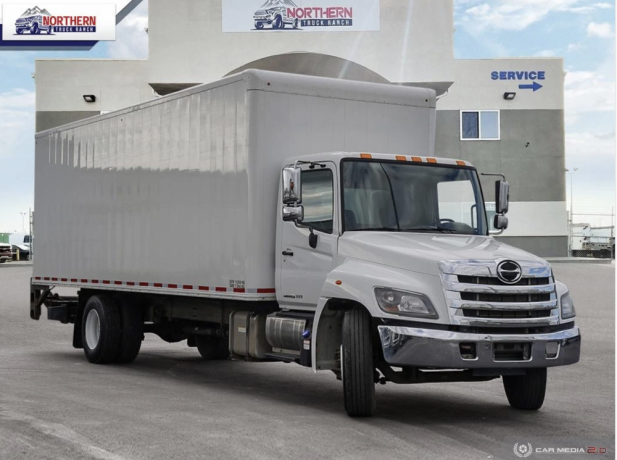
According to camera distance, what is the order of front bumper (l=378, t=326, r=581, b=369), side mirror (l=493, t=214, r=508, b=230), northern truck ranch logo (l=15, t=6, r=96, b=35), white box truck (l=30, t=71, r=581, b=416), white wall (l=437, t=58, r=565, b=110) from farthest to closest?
northern truck ranch logo (l=15, t=6, r=96, b=35) < white wall (l=437, t=58, r=565, b=110) < side mirror (l=493, t=214, r=508, b=230) < white box truck (l=30, t=71, r=581, b=416) < front bumper (l=378, t=326, r=581, b=369)

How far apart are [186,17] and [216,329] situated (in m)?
31.9

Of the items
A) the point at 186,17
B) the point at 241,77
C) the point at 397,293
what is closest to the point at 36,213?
the point at 241,77

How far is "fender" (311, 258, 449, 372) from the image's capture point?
9111 mm

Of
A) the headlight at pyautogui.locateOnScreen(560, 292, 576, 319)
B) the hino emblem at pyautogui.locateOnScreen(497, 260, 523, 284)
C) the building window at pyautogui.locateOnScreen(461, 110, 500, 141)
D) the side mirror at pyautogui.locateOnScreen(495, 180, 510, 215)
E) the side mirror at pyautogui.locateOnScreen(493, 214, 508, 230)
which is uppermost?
the building window at pyautogui.locateOnScreen(461, 110, 500, 141)

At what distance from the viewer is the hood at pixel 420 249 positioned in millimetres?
9250

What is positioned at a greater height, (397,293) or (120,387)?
(397,293)

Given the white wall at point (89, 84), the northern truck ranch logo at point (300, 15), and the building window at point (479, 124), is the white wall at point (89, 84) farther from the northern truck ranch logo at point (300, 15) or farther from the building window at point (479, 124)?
the building window at point (479, 124)

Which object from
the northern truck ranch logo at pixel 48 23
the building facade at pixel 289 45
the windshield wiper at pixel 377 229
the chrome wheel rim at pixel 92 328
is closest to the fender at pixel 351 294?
the windshield wiper at pixel 377 229

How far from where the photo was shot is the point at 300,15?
4341cm

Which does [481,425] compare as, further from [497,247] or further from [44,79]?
[44,79]

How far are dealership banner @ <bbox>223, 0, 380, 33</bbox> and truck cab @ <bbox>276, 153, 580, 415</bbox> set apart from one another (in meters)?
33.2

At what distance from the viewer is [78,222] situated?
15.8m

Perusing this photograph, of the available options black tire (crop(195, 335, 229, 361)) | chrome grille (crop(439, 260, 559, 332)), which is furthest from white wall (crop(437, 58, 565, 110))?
chrome grille (crop(439, 260, 559, 332))

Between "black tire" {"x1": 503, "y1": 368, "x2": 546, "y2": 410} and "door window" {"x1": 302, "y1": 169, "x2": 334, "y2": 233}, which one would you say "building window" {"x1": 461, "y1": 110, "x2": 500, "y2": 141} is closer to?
"door window" {"x1": 302, "y1": 169, "x2": 334, "y2": 233}
